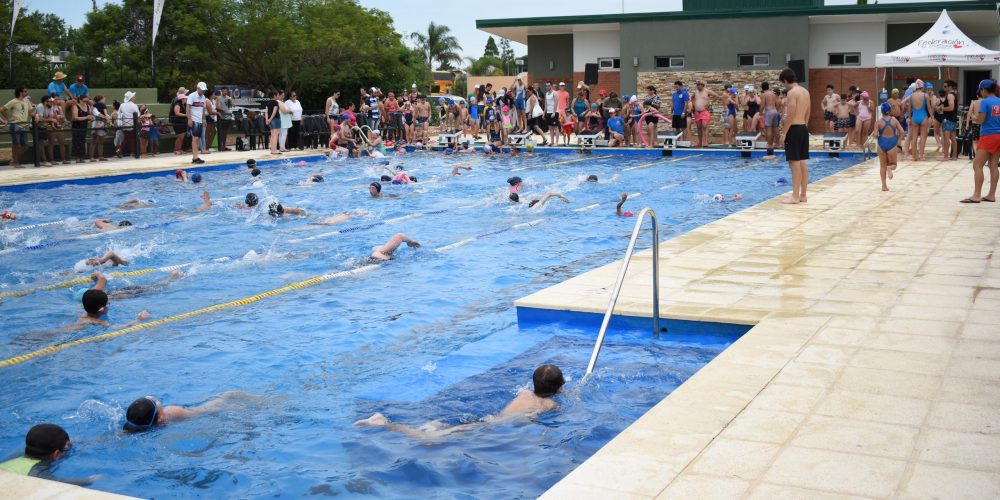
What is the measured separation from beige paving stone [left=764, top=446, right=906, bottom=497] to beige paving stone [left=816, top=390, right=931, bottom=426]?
540 mm

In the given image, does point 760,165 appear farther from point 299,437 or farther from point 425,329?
point 299,437

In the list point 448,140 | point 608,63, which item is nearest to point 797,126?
point 448,140

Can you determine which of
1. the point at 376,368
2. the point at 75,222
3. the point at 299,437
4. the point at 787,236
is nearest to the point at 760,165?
the point at 787,236

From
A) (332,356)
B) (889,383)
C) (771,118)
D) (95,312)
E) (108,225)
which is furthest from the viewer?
(771,118)

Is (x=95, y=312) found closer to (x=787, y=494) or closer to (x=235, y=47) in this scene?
(x=787, y=494)

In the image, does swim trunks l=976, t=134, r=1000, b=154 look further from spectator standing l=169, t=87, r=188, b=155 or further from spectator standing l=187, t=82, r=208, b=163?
spectator standing l=169, t=87, r=188, b=155

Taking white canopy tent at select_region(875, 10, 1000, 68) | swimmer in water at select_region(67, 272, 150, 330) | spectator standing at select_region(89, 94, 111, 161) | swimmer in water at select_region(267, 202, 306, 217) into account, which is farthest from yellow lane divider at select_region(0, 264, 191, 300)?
white canopy tent at select_region(875, 10, 1000, 68)

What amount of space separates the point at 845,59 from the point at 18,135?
963 inches

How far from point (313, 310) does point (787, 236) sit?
5155 mm

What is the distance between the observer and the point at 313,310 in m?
8.82

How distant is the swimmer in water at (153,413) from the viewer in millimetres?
5766

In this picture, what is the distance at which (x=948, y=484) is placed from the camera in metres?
3.63

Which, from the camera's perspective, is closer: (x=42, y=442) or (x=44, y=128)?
(x=42, y=442)

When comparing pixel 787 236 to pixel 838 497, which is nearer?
pixel 838 497
